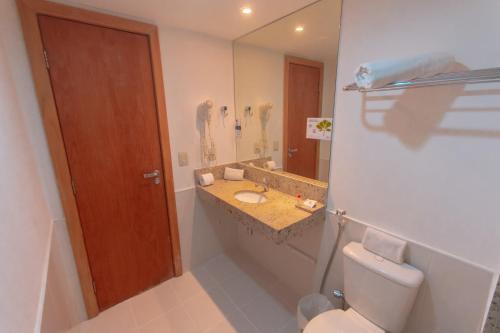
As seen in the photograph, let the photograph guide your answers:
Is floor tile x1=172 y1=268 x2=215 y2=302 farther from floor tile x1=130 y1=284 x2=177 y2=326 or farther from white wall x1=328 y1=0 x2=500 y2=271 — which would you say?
white wall x1=328 y1=0 x2=500 y2=271

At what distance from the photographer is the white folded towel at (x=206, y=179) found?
82.0 inches

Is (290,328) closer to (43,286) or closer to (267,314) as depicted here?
(267,314)

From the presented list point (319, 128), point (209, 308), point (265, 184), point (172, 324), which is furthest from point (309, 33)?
point (172, 324)

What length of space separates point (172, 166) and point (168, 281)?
1.12m

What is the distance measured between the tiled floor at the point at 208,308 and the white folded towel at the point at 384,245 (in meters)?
0.93

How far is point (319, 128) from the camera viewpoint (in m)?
1.52

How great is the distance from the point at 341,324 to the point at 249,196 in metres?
1.10

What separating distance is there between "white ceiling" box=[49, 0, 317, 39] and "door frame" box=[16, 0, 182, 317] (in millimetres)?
64

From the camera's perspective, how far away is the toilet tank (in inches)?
42.9

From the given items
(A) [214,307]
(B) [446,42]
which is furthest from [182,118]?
(B) [446,42]

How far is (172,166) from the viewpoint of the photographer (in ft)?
6.45

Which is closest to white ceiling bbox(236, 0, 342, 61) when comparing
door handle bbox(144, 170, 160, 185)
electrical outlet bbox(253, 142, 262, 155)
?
electrical outlet bbox(253, 142, 262, 155)

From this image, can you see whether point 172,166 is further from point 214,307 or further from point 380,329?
point 380,329

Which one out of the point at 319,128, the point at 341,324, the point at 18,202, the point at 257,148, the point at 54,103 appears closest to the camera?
the point at 18,202
